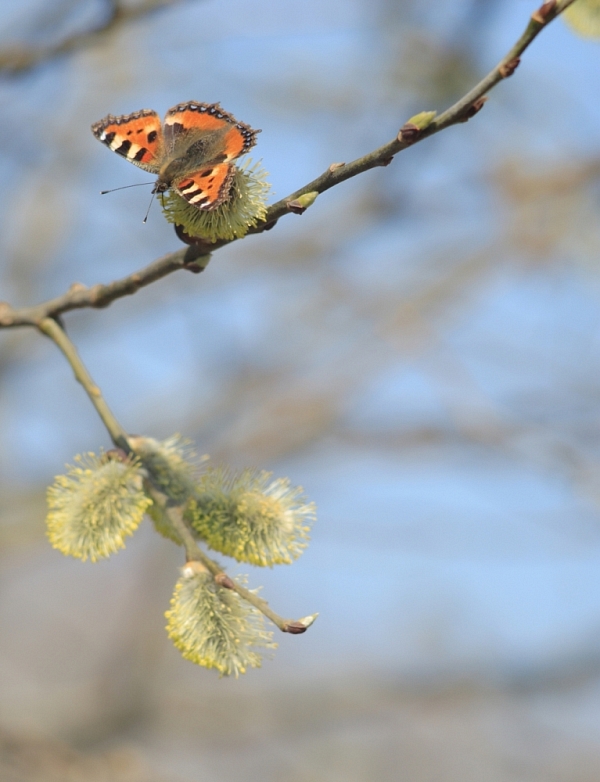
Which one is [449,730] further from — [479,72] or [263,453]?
[479,72]

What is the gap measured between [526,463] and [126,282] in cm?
271

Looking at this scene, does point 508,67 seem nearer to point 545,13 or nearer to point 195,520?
point 545,13

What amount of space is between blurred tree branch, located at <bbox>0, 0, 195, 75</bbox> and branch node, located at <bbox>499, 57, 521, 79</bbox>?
143 cm

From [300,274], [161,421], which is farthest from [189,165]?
[161,421]

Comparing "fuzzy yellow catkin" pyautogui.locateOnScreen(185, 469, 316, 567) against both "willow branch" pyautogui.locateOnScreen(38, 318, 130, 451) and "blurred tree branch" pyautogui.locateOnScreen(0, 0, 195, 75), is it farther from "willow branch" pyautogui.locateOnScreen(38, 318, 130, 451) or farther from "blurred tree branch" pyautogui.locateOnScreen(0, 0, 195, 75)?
"blurred tree branch" pyautogui.locateOnScreen(0, 0, 195, 75)

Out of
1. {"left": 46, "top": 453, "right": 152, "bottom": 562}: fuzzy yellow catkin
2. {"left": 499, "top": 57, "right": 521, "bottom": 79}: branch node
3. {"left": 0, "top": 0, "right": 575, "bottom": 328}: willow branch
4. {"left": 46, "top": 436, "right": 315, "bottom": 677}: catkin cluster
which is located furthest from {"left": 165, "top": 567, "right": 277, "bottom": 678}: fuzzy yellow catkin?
{"left": 499, "top": 57, "right": 521, "bottom": 79}: branch node

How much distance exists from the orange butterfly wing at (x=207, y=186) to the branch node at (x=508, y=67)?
1.31 feet

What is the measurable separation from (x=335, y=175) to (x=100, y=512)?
2.07ft

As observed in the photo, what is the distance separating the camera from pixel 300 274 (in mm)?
4680

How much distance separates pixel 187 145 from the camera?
1.35m

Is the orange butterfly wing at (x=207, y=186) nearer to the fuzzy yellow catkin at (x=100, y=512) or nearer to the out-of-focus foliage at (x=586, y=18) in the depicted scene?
the fuzzy yellow catkin at (x=100, y=512)

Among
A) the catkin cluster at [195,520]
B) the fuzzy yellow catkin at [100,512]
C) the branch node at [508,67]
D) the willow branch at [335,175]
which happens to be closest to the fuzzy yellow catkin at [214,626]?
the catkin cluster at [195,520]

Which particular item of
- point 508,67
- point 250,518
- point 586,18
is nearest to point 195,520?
point 250,518

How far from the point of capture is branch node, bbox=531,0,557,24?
95cm
